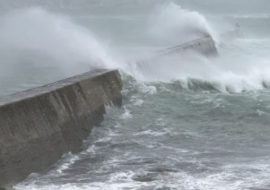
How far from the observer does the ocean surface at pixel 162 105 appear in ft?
28.6

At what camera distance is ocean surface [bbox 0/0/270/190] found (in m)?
8.70

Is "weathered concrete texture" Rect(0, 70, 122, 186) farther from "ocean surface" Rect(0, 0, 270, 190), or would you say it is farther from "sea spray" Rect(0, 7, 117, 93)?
A: "sea spray" Rect(0, 7, 117, 93)

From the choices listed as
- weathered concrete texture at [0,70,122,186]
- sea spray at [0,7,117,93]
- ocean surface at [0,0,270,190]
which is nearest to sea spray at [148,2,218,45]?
ocean surface at [0,0,270,190]

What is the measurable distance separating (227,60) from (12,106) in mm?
14451

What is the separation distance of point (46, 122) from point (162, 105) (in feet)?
14.7

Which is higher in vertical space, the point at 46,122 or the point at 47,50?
the point at 47,50

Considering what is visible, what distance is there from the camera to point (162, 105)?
13.8 m

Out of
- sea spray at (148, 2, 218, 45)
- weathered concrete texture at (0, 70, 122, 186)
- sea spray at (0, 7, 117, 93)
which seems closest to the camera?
weathered concrete texture at (0, 70, 122, 186)

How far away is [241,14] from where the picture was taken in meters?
49.5

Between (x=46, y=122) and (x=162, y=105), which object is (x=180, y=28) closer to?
(x=162, y=105)

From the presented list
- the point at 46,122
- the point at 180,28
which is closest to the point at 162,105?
the point at 46,122

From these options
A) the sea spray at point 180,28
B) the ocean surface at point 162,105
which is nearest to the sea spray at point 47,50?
the ocean surface at point 162,105

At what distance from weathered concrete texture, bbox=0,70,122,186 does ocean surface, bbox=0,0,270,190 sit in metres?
0.26

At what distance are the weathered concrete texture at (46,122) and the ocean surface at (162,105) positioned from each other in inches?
10.3
